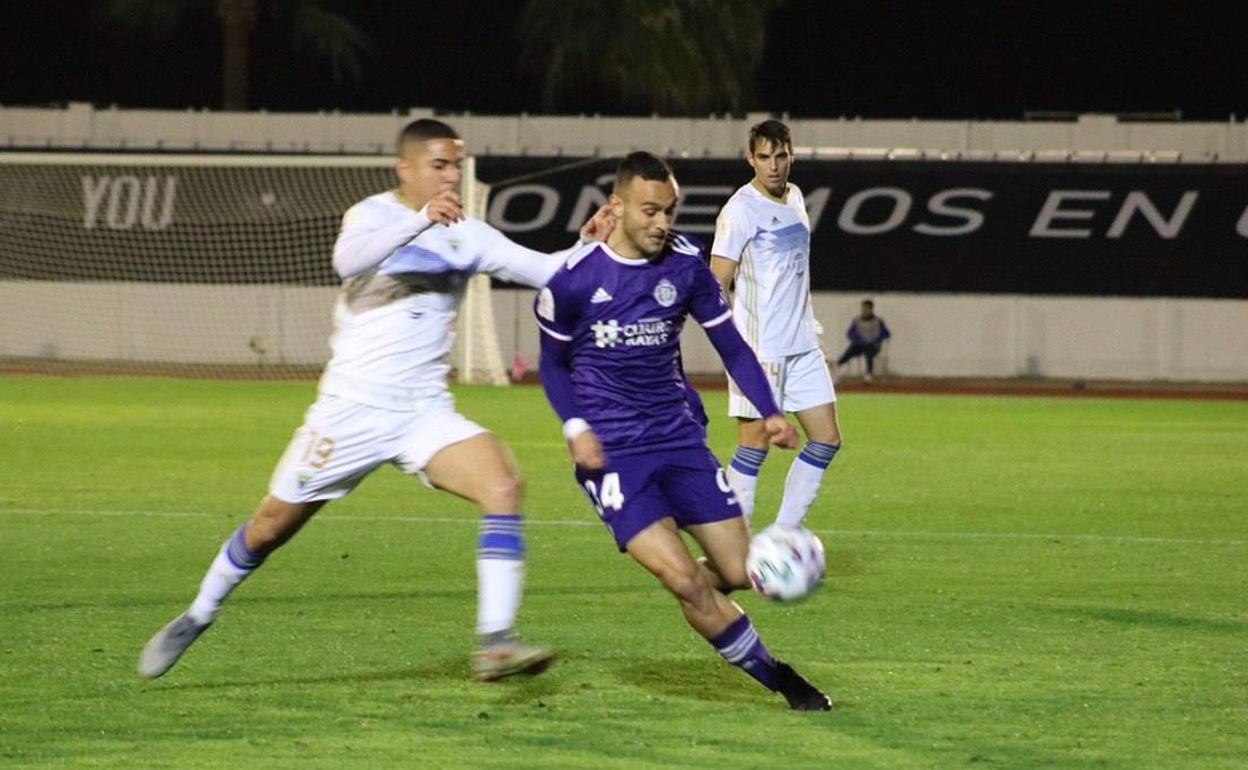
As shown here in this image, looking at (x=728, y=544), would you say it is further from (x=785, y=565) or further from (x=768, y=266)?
(x=768, y=266)

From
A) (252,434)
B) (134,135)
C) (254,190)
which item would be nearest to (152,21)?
(134,135)

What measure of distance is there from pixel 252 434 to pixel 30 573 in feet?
29.7

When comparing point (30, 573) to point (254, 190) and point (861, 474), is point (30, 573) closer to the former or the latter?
point (861, 474)

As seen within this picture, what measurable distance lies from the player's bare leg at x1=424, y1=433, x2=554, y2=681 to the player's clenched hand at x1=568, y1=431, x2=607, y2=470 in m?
0.35

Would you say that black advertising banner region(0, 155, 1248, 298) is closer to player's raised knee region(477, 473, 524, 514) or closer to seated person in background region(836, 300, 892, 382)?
seated person in background region(836, 300, 892, 382)

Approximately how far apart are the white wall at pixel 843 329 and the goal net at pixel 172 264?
0.03 meters

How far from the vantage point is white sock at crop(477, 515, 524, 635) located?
7047mm

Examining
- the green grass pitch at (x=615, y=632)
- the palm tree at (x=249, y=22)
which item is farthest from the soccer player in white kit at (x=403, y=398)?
the palm tree at (x=249, y=22)

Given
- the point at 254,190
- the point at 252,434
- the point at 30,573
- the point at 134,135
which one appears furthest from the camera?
the point at 134,135

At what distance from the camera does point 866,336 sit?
3058cm

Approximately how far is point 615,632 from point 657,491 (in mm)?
1695

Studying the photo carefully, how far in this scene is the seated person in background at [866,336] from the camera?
A: 1200 inches

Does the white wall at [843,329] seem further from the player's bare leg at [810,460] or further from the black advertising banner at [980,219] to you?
the player's bare leg at [810,460]

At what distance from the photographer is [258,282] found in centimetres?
3150
